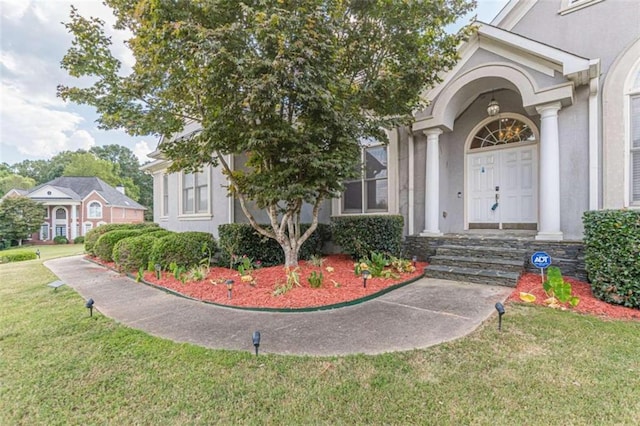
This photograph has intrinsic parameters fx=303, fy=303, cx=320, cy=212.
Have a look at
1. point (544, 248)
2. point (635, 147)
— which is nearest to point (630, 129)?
point (635, 147)

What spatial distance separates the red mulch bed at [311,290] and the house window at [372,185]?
7.51 ft

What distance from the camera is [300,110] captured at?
18.9 feet

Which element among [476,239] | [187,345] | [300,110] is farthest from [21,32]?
[476,239]

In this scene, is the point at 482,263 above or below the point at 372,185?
below

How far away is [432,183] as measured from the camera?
7.75 m

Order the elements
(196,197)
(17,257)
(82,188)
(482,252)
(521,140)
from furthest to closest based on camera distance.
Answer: (82,188)
(17,257)
(196,197)
(521,140)
(482,252)

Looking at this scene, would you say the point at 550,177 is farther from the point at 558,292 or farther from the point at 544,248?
the point at 558,292

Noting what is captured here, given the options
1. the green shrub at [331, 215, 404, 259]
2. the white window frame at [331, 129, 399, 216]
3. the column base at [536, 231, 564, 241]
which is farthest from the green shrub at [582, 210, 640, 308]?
the white window frame at [331, 129, 399, 216]

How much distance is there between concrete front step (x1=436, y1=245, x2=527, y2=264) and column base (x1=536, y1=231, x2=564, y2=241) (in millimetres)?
466

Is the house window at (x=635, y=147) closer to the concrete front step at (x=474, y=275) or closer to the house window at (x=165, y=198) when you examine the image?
the concrete front step at (x=474, y=275)

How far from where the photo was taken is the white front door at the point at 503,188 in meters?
7.55

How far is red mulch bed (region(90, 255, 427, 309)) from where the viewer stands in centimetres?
508

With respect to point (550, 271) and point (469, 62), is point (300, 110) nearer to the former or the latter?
point (469, 62)

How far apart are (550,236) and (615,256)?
1.49 m
